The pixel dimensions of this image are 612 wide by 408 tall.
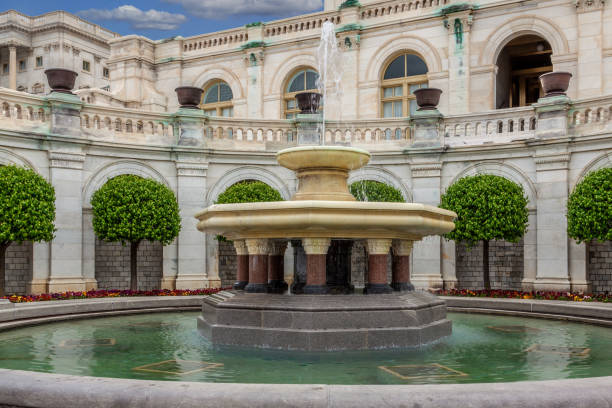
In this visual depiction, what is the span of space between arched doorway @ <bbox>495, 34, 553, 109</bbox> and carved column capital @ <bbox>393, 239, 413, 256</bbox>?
1819 centimetres

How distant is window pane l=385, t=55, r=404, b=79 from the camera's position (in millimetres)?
30203

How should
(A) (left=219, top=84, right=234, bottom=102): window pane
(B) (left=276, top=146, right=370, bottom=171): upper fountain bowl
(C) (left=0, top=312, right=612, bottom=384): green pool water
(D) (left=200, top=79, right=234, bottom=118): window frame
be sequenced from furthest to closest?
(A) (left=219, top=84, right=234, bottom=102): window pane < (D) (left=200, top=79, right=234, bottom=118): window frame < (B) (left=276, top=146, right=370, bottom=171): upper fountain bowl < (C) (left=0, top=312, right=612, bottom=384): green pool water

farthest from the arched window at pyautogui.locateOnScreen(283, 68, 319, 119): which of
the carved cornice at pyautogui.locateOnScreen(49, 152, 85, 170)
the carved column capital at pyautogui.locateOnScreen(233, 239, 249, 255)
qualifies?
the carved column capital at pyautogui.locateOnScreen(233, 239, 249, 255)

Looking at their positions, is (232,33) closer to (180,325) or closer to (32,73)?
(180,325)

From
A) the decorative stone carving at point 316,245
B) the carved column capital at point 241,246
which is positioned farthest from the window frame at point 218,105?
the decorative stone carving at point 316,245

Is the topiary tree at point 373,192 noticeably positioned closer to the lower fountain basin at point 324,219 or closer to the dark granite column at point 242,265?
the dark granite column at point 242,265

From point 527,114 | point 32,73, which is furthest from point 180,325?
point 32,73

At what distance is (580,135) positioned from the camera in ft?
65.7

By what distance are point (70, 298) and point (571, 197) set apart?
14872mm

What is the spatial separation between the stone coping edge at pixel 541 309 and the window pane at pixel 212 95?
2156cm

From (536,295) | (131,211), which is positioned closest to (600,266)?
(536,295)

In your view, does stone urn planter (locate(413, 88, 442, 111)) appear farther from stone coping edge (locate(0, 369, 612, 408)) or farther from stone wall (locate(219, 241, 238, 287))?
stone coping edge (locate(0, 369, 612, 408))

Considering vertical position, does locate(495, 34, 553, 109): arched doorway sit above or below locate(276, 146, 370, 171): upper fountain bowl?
above

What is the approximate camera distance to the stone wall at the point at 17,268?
20891 mm
